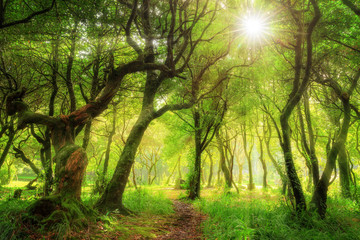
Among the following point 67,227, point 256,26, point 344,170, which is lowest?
point 67,227

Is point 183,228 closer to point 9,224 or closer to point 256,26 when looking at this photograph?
point 9,224

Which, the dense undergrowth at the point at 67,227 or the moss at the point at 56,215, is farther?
the moss at the point at 56,215

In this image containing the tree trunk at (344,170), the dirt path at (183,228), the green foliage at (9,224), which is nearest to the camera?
the green foliage at (9,224)

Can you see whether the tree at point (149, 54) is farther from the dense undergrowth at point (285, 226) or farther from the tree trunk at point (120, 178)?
the dense undergrowth at point (285, 226)

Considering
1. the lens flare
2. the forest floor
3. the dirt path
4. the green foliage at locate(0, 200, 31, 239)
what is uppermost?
the lens flare

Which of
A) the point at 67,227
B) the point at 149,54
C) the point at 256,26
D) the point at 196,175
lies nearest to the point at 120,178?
the point at 67,227

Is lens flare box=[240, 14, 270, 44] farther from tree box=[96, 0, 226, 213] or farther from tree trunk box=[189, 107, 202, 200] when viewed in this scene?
tree trunk box=[189, 107, 202, 200]

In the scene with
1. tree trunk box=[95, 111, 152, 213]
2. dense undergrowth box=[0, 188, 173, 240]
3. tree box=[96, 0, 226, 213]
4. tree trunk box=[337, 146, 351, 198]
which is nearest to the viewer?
dense undergrowth box=[0, 188, 173, 240]

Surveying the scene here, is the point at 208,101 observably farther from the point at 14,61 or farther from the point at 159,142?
the point at 159,142

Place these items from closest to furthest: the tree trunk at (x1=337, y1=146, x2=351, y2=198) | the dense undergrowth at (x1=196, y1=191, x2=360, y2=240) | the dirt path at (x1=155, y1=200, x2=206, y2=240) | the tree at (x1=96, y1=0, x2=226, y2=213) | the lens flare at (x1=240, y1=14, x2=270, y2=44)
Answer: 1. the dense undergrowth at (x1=196, y1=191, x2=360, y2=240)
2. the dirt path at (x1=155, y1=200, x2=206, y2=240)
3. the tree at (x1=96, y1=0, x2=226, y2=213)
4. the lens flare at (x1=240, y1=14, x2=270, y2=44)
5. the tree trunk at (x1=337, y1=146, x2=351, y2=198)

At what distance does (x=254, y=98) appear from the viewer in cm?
1090

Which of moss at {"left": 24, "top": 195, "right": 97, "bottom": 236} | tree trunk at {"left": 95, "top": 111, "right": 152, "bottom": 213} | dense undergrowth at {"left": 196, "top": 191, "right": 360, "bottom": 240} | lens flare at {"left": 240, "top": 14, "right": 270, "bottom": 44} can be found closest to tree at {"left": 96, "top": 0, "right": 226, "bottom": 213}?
tree trunk at {"left": 95, "top": 111, "right": 152, "bottom": 213}

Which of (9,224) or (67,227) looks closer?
(9,224)

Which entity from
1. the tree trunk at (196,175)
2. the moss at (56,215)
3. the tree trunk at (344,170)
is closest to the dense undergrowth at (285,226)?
the moss at (56,215)
